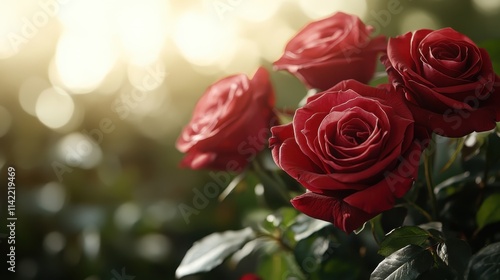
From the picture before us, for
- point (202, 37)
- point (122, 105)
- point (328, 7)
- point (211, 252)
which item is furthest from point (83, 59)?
point (211, 252)

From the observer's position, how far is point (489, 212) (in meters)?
0.45

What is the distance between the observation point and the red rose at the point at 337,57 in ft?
1.47

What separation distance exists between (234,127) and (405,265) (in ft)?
0.58

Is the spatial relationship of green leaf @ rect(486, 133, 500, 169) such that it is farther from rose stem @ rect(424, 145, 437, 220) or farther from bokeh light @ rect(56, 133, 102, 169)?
bokeh light @ rect(56, 133, 102, 169)

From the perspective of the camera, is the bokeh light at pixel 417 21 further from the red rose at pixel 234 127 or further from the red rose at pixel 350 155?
the red rose at pixel 350 155

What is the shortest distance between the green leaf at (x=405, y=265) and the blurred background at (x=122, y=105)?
1.10ft

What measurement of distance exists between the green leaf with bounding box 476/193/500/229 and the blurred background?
307mm

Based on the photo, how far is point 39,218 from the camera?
0.89m

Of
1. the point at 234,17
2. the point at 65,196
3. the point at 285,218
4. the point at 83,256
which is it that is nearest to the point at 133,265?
the point at 83,256

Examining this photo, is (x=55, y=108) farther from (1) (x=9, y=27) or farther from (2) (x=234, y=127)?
(2) (x=234, y=127)

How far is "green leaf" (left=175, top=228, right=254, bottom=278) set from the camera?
515 mm

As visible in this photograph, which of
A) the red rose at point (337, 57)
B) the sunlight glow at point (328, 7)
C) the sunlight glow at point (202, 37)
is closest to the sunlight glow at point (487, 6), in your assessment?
the sunlight glow at point (328, 7)

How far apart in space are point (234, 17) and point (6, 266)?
523 mm

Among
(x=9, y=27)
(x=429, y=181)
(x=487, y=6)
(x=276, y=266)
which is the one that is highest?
(x=9, y=27)
